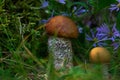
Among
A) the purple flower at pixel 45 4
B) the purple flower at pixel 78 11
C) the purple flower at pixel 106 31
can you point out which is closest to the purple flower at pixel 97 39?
the purple flower at pixel 106 31

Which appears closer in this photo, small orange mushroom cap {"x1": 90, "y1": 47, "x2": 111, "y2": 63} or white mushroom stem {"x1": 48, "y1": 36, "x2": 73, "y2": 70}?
small orange mushroom cap {"x1": 90, "y1": 47, "x2": 111, "y2": 63}

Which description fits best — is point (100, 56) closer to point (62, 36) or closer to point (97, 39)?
point (62, 36)

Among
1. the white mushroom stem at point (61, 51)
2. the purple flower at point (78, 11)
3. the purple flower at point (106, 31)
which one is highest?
the purple flower at point (78, 11)

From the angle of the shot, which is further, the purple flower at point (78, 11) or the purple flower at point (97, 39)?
the purple flower at point (78, 11)

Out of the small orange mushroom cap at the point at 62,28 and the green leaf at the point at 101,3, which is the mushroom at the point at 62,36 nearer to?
the small orange mushroom cap at the point at 62,28

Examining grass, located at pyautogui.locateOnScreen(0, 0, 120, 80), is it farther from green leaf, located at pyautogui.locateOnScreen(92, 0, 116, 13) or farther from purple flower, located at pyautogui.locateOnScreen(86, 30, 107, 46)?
green leaf, located at pyautogui.locateOnScreen(92, 0, 116, 13)

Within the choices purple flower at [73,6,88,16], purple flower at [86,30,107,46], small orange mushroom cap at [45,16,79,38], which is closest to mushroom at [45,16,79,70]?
small orange mushroom cap at [45,16,79,38]

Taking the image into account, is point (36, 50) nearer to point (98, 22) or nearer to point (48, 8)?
point (48, 8)

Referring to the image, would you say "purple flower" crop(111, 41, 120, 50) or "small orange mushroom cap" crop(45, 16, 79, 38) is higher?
"small orange mushroom cap" crop(45, 16, 79, 38)

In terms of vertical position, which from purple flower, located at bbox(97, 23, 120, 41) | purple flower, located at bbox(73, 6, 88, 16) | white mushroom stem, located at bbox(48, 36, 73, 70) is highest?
purple flower, located at bbox(73, 6, 88, 16)
